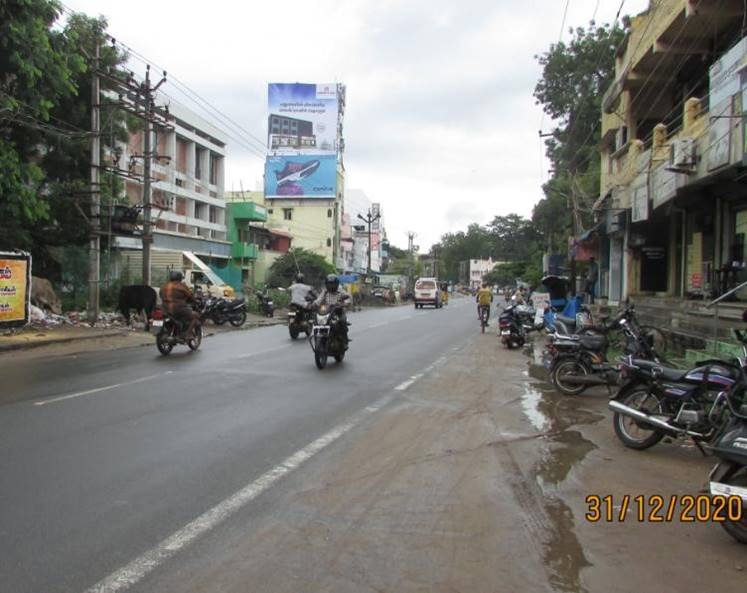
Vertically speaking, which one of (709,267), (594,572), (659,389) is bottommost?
(594,572)

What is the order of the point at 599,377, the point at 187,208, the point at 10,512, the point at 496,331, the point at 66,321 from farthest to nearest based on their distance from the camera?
the point at 187,208 → the point at 496,331 → the point at 66,321 → the point at 599,377 → the point at 10,512

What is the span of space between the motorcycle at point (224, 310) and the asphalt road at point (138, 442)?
9595 mm

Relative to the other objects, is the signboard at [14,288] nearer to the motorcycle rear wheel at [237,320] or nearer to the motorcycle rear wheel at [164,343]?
the motorcycle rear wheel at [164,343]

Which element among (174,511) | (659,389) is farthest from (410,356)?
(174,511)

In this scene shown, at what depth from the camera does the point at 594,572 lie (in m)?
3.84

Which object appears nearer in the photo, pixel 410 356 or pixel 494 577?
pixel 494 577

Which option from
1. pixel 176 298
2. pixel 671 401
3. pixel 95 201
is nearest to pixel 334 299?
pixel 176 298

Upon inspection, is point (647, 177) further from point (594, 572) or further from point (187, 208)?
point (187, 208)

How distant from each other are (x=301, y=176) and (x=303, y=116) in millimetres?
6760

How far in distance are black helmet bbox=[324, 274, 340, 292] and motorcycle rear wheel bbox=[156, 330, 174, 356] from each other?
160 inches

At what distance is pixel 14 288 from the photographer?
54.4 feet

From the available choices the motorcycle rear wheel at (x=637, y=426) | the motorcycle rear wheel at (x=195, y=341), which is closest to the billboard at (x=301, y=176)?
the motorcycle rear wheel at (x=195, y=341)

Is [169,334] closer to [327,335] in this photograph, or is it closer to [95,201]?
[327,335]

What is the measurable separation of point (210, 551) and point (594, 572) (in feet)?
7.49
